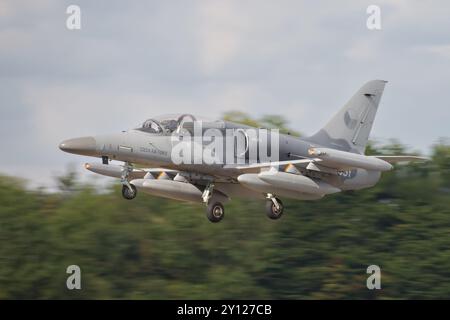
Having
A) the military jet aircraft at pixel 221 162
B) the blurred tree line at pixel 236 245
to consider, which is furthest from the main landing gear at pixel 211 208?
the blurred tree line at pixel 236 245

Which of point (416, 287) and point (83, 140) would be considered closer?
point (83, 140)

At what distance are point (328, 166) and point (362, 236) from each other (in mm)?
20741

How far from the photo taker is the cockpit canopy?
90.0 ft

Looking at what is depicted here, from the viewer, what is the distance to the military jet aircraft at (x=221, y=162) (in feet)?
88.9

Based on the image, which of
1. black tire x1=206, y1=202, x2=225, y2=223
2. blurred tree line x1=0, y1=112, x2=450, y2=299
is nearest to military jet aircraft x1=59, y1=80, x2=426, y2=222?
black tire x1=206, y1=202, x2=225, y2=223

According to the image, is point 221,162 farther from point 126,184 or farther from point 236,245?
point 236,245

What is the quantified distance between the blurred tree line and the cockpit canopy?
17.3m

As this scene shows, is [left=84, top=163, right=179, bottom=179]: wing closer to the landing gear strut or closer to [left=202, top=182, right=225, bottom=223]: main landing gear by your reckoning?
[left=202, top=182, right=225, bottom=223]: main landing gear

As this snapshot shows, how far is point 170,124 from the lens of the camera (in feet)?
90.2

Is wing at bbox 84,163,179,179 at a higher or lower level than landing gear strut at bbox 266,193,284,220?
higher

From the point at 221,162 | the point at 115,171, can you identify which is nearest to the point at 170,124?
the point at 221,162
